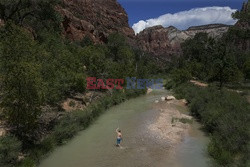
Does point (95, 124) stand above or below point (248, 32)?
below

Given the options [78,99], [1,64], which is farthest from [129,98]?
[1,64]

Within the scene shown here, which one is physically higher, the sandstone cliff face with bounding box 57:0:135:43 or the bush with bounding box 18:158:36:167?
the sandstone cliff face with bounding box 57:0:135:43

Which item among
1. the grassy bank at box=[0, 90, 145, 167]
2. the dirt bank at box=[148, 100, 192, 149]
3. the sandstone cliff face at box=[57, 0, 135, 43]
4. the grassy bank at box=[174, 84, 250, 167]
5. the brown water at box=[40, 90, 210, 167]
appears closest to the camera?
the grassy bank at box=[0, 90, 145, 167]

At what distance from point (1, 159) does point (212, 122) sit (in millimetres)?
17542

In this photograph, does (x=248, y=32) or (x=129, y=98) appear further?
(x=129, y=98)

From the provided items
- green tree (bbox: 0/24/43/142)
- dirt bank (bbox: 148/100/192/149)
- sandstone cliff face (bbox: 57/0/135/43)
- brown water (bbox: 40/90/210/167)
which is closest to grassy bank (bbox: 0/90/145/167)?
brown water (bbox: 40/90/210/167)

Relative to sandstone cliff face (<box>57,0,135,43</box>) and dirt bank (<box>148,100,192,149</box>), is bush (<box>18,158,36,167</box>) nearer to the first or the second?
dirt bank (<box>148,100,192,149</box>)

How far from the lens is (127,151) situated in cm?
1634

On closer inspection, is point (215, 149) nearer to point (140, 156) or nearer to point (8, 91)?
point (140, 156)

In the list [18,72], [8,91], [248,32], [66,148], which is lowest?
[66,148]

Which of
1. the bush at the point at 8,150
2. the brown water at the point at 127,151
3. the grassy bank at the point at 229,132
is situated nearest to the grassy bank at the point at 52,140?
the bush at the point at 8,150

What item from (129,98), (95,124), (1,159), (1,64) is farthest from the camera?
(129,98)

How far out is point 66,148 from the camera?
667 inches

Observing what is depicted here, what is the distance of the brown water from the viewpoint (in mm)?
14578
